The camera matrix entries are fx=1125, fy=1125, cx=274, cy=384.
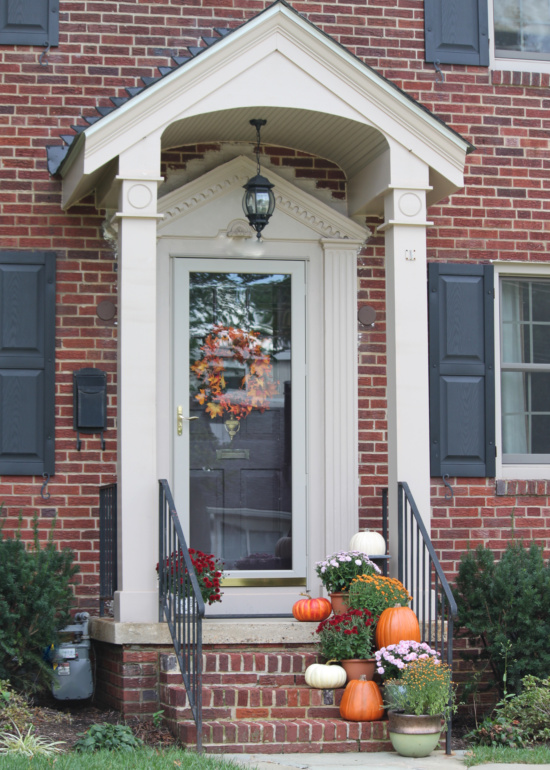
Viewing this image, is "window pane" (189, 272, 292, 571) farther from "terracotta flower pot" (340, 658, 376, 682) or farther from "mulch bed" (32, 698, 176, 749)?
"terracotta flower pot" (340, 658, 376, 682)

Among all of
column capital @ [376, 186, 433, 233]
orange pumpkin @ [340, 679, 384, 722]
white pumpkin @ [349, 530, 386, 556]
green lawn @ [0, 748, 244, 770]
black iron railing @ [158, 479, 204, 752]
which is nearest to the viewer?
green lawn @ [0, 748, 244, 770]

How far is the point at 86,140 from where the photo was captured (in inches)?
253

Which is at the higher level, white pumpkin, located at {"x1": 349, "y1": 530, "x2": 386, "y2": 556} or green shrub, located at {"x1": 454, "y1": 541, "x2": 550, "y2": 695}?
white pumpkin, located at {"x1": 349, "y1": 530, "x2": 386, "y2": 556}

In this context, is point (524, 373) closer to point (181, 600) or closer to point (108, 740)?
point (181, 600)

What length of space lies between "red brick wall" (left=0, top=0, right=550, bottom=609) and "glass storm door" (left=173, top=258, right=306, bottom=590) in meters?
0.47

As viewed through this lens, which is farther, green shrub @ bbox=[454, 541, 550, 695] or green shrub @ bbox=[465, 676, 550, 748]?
green shrub @ bbox=[454, 541, 550, 695]

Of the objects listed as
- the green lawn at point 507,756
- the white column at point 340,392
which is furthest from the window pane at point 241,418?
the green lawn at point 507,756

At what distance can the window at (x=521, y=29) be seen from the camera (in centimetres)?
830

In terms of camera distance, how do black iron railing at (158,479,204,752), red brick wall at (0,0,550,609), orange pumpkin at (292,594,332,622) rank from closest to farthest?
black iron railing at (158,479,204,752), orange pumpkin at (292,594,332,622), red brick wall at (0,0,550,609)

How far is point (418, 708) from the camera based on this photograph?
5691mm

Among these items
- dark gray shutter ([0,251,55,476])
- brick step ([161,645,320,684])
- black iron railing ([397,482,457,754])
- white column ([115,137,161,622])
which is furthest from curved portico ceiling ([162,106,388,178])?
brick step ([161,645,320,684])

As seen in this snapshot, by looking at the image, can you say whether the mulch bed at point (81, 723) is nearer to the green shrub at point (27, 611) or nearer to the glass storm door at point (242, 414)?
the green shrub at point (27, 611)

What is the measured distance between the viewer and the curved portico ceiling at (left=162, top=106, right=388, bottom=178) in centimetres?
698

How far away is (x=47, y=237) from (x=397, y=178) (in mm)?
2347
